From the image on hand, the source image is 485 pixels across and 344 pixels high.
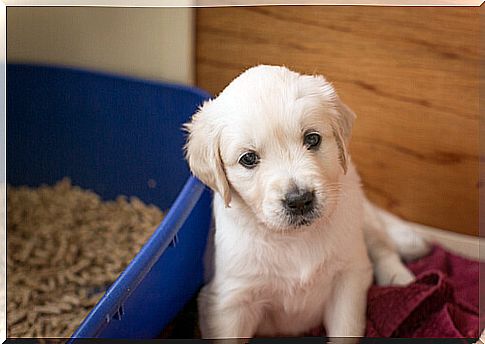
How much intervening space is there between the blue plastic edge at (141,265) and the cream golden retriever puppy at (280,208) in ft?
0.25

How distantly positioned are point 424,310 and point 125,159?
2.36ft

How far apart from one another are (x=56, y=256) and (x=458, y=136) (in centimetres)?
103

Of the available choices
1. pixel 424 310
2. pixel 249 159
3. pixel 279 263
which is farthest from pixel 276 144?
pixel 424 310

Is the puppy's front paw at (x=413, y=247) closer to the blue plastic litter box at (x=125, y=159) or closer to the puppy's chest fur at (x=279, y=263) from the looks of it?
the puppy's chest fur at (x=279, y=263)

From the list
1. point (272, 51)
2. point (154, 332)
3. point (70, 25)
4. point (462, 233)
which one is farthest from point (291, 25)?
point (462, 233)

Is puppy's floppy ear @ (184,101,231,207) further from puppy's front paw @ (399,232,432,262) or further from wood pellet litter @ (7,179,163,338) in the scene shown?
puppy's front paw @ (399,232,432,262)

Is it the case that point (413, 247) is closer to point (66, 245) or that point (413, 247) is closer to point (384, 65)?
point (384, 65)

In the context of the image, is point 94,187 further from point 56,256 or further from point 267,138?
point 267,138

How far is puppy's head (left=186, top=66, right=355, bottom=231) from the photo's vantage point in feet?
4.04

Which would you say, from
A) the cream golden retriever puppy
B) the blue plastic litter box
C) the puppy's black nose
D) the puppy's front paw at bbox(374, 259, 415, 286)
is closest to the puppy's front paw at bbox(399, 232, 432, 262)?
→ the puppy's front paw at bbox(374, 259, 415, 286)

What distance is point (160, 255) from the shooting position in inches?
55.1

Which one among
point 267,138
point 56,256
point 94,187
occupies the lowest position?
point 56,256

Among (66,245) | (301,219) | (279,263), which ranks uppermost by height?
(301,219)

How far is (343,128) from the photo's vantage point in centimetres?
131
